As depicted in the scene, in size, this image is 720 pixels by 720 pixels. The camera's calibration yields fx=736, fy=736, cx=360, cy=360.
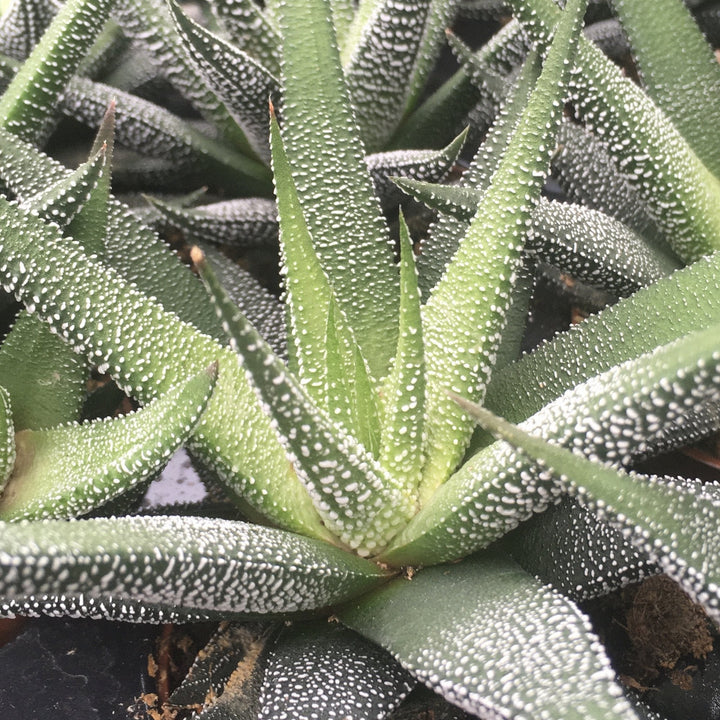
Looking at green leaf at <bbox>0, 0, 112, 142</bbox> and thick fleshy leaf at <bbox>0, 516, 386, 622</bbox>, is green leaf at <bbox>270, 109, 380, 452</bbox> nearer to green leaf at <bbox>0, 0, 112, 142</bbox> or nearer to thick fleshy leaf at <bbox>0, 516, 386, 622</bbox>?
thick fleshy leaf at <bbox>0, 516, 386, 622</bbox>

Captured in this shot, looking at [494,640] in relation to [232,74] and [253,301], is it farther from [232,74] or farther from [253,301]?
[232,74]

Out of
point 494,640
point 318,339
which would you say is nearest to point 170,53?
point 318,339

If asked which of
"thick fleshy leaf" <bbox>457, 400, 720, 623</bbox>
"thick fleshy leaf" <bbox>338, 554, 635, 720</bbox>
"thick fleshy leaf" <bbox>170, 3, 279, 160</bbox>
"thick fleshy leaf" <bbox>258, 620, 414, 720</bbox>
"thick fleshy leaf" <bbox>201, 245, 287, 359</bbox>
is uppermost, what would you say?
"thick fleshy leaf" <bbox>170, 3, 279, 160</bbox>

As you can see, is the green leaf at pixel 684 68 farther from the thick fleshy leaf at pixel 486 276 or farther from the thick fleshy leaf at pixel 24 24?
the thick fleshy leaf at pixel 24 24

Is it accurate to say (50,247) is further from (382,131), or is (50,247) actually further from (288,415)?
(382,131)

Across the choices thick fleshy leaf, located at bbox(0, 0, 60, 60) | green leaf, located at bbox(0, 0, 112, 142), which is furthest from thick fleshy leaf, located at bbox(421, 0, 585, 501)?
thick fleshy leaf, located at bbox(0, 0, 60, 60)

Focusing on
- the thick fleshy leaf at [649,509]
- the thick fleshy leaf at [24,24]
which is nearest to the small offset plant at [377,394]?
the thick fleshy leaf at [649,509]

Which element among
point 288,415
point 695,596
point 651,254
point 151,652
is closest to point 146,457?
point 288,415
